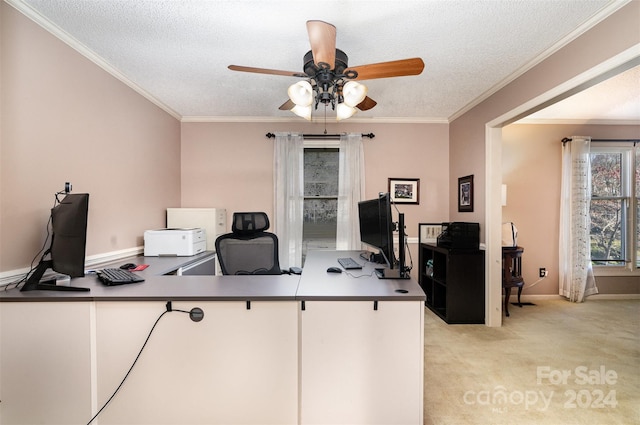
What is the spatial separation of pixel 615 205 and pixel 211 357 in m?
5.54

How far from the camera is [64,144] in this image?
2.08 meters

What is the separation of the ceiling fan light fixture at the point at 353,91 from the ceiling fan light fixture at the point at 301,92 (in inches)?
10.2

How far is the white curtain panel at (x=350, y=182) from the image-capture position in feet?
12.9

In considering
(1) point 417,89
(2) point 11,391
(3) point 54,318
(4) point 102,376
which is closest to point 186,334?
(4) point 102,376

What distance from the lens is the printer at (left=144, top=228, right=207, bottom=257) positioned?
9.63 feet

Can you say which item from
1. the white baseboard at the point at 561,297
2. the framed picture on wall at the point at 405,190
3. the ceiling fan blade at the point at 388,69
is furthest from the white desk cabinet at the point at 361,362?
the white baseboard at the point at 561,297

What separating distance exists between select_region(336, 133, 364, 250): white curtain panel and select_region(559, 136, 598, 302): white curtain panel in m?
2.85

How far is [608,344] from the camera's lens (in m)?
2.67

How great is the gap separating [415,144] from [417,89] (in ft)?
3.71

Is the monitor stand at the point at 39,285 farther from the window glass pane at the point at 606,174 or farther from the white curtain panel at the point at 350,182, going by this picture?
the window glass pane at the point at 606,174

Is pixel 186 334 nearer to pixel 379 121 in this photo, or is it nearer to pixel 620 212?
pixel 379 121

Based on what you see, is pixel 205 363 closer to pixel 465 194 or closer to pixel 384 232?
pixel 384 232

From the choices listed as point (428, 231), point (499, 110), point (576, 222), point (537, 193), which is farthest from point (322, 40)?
point (576, 222)

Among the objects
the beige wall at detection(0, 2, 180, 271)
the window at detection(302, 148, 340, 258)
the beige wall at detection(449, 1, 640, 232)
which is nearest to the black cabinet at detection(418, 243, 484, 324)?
the beige wall at detection(449, 1, 640, 232)
